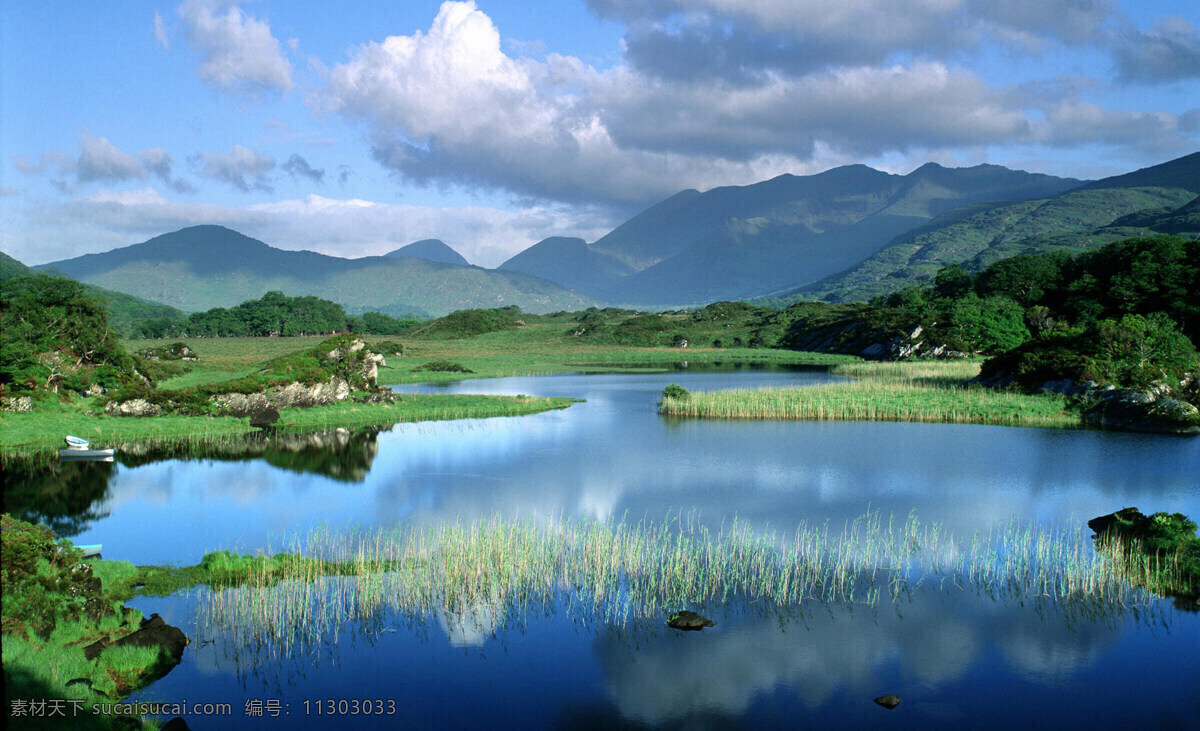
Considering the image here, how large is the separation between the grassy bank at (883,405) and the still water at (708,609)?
10.9ft

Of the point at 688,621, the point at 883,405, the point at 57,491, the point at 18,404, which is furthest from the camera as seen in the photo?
the point at 883,405

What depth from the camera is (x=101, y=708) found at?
1216cm

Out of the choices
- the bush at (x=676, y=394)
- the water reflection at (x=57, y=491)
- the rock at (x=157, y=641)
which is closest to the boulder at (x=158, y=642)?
the rock at (x=157, y=641)

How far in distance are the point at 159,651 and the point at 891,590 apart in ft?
50.4

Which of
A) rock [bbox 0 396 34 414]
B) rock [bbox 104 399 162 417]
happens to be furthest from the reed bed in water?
rock [bbox 0 396 34 414]

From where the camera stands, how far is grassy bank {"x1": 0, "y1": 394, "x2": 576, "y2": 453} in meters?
38.8

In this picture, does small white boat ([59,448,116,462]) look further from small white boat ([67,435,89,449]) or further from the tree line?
the tree line

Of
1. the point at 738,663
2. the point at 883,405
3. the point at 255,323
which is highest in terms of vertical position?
the point at 255,323

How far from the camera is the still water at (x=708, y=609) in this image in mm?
13781

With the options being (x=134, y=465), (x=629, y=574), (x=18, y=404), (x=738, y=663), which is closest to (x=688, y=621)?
(x=738, y=663)

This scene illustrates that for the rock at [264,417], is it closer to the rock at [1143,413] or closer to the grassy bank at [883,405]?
the grassy bank at [883,405]

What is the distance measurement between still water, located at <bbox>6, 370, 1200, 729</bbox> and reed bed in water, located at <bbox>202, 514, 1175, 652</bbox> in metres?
0.57

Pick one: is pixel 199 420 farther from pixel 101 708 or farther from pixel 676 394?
pixel 101 708

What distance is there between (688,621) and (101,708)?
10412 millimetres
